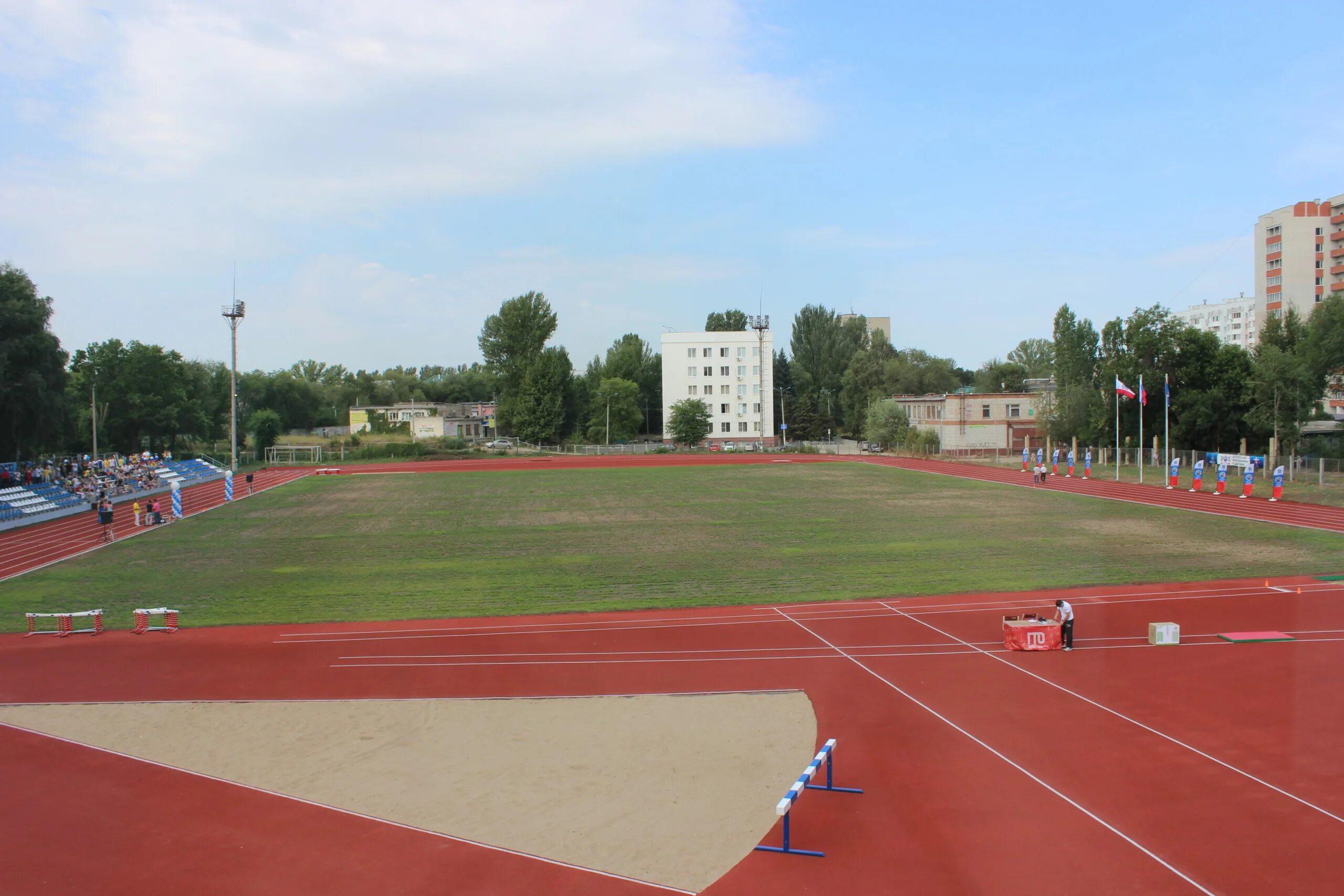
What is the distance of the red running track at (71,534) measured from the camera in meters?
27.9

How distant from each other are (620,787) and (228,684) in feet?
28.0

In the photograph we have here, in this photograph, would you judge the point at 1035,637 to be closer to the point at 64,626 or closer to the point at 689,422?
the point at 64,626

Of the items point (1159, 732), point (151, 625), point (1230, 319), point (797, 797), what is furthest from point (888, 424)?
point (1230, 319)

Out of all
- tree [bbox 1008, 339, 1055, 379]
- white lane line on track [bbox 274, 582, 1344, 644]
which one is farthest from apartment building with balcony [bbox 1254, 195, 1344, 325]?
white lane line on track [bbox 274, 582, 1344, 644]

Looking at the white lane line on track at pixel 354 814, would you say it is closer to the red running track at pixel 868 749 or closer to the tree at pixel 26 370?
the red running track at pixel 868 749

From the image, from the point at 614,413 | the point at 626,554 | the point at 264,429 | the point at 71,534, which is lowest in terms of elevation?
the point at 626,554

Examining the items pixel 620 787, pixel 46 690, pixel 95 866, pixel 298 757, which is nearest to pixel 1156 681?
pixel 620 787

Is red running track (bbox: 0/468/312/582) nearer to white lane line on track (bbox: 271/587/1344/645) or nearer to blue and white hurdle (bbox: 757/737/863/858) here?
white lane line on track (bbox: 271/587/1344/645)

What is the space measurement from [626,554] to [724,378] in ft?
235

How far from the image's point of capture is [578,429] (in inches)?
3893

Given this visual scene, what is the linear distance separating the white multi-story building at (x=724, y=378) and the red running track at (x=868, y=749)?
78.7 meters

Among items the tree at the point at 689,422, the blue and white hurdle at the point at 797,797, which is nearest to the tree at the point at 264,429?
the tree at the point at 689,422

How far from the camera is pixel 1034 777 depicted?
10.8 m

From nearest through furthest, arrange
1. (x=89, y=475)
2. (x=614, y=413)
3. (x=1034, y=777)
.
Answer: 1. (x=1034, y=777)
2. (x=89, y=475)
3. (x=614, y=413)
